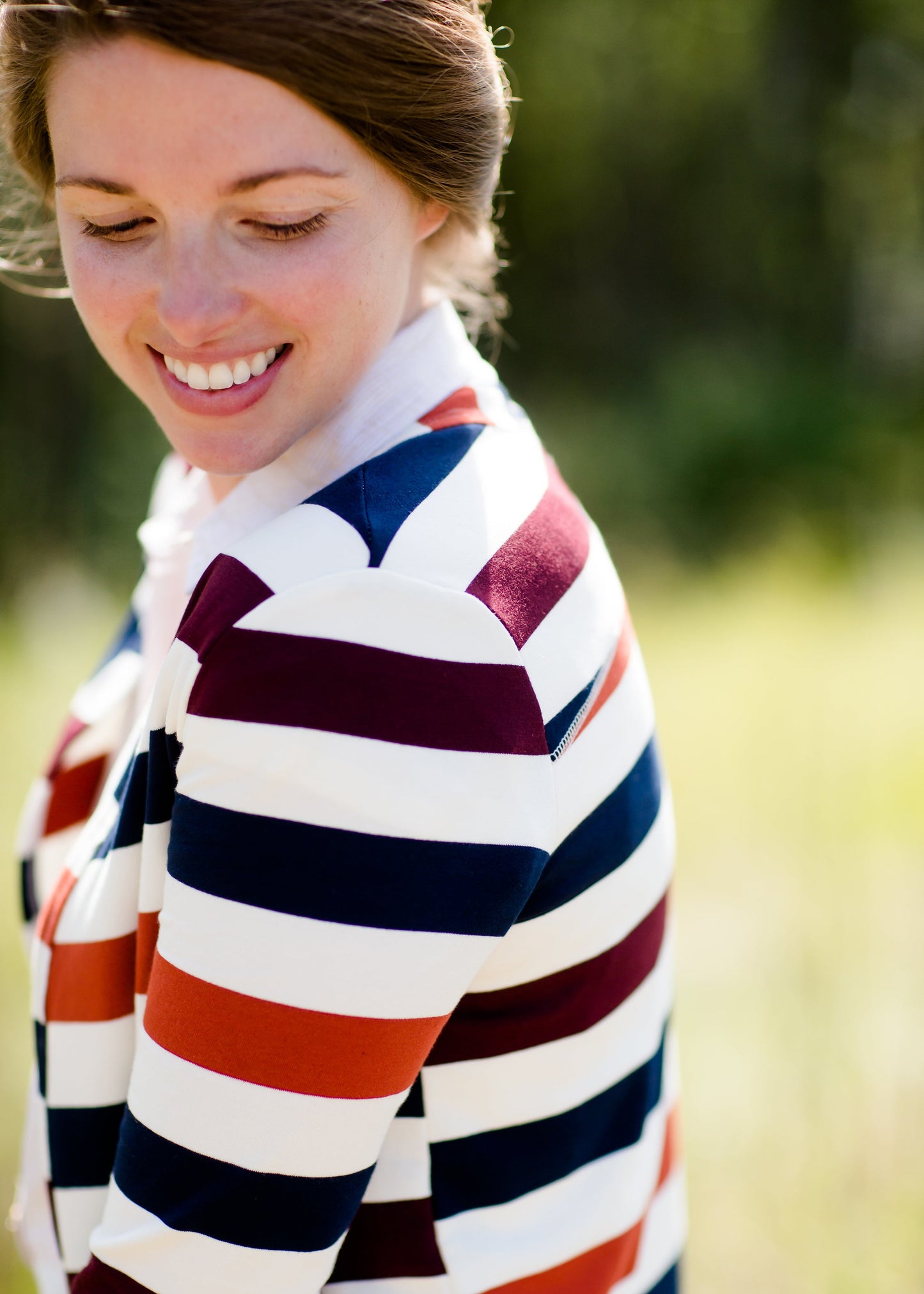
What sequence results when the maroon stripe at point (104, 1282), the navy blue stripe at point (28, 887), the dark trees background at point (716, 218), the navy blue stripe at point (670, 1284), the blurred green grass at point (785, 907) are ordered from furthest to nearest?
1. the dark trees background at point (716, 218)
2. the blurred green grass at point (785, 907)
3. the navy blue stripe at point (28, 887)
4. the navy blue stripe at point (670, 1284)
5. the maroon stripe at point (104, 1282)

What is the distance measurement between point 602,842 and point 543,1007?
17cm

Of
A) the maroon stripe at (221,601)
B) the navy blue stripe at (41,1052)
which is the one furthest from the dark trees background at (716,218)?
the maroon stripe at (221,601)

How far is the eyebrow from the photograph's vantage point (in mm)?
970

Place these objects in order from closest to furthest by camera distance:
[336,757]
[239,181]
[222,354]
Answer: [336,757], [239,181], [222,354]

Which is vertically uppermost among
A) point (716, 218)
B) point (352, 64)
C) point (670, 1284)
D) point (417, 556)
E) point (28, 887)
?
point (352, 64)

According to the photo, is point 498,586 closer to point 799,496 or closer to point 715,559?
point 715,559

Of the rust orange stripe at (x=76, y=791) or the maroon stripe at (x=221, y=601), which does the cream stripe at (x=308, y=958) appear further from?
the rust orange stripe at (x=76, y=791)

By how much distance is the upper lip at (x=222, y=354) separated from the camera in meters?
1.07

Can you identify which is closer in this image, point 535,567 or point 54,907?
point 535,567

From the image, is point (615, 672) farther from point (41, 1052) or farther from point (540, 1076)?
point (41, 1052)

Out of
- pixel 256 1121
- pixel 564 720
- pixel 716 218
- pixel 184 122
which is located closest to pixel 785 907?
pixel 564 720

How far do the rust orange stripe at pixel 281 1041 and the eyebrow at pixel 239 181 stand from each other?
64cm

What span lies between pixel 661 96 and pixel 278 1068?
13306 millimetres

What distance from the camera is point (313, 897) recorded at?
Answer: 87 centimetres
